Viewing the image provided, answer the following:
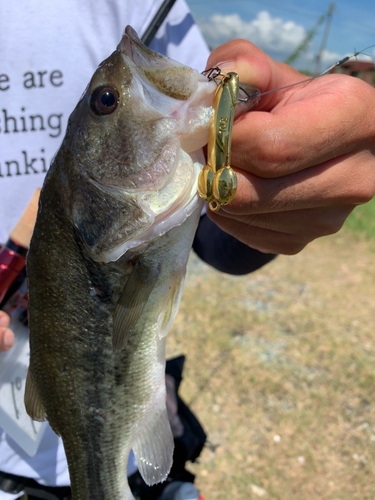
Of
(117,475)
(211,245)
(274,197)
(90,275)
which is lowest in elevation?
(117,475)

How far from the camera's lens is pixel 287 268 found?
487cm

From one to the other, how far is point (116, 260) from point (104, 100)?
12.6 inches

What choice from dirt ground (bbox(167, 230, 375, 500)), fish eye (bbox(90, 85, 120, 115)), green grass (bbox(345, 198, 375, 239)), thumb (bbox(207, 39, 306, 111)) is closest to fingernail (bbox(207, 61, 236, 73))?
thumb (bbox(207, 39, 306, 111))

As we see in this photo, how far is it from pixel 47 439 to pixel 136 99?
→ 1143 mm

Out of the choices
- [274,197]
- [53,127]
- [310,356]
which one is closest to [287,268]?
[310,356]

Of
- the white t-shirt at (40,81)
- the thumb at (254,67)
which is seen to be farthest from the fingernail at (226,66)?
the white t-shirt at (40,81)

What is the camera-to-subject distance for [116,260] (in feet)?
3.08

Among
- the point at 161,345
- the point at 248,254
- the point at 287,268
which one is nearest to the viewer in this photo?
the point at 161,345

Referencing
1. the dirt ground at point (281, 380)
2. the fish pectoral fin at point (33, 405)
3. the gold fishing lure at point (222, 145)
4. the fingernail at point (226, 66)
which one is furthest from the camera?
the dirt ground at point (281, 380)

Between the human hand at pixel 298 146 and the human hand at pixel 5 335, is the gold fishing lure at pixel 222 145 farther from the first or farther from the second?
the human hand at pixel 5 335

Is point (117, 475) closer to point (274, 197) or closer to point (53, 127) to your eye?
point (274, 197)

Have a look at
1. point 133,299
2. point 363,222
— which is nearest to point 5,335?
point 133,299

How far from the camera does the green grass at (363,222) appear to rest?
5949 mm

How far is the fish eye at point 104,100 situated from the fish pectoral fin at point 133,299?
31cm
